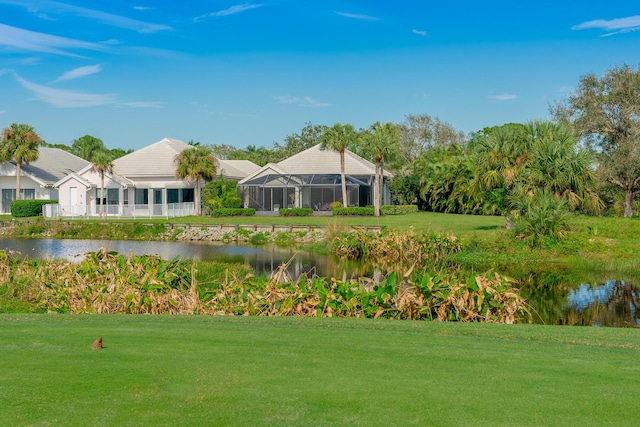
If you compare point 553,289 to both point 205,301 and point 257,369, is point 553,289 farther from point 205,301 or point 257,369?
point 257,369

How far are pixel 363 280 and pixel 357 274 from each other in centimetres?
607

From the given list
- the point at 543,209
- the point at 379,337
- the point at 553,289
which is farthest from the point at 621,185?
the point at 379,337

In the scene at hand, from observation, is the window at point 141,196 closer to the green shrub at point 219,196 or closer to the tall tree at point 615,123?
the green shrub at point 219,196

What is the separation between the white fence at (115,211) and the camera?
5225 cm

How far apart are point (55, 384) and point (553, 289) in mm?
18913

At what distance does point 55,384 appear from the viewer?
21.2 feet

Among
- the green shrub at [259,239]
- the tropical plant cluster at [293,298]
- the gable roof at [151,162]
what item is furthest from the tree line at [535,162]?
the tropical plant cluster at [293,298]

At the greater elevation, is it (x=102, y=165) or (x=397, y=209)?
(x=102, y=165)

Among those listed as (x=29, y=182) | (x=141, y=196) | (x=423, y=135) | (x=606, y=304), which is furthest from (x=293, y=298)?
(x=423, y=135)

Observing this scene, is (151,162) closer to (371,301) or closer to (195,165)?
(195,165)

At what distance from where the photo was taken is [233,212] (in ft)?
178

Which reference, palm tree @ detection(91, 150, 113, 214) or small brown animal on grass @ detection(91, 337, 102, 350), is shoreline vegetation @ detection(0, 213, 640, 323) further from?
palm tree @ detection(91, 150, 113, 214)

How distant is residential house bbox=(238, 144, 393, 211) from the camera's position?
5800cm

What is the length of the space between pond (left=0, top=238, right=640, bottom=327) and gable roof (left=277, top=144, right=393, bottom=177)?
21797 mm
